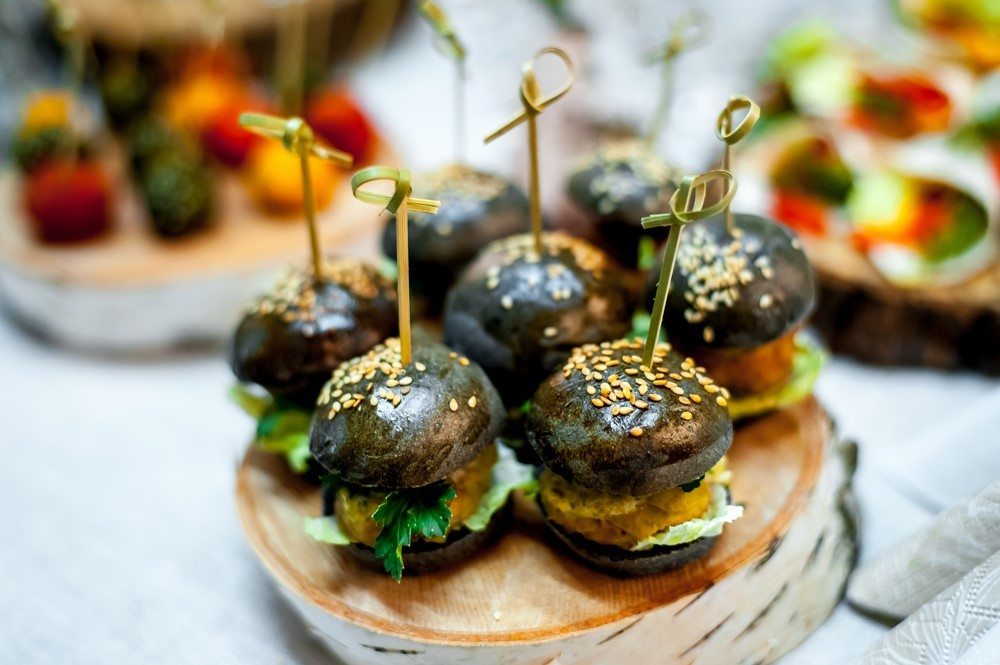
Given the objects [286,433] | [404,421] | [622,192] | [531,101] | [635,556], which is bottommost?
[286,433]

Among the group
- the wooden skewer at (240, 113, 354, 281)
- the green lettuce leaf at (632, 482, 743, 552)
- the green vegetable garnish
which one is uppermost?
the wooden skewer at (240, 113, 354, 281)

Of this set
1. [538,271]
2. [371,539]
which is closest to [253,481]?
[371,539]

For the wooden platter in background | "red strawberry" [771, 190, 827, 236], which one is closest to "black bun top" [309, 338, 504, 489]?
"red strawberry" [771, 190, 827, 236]

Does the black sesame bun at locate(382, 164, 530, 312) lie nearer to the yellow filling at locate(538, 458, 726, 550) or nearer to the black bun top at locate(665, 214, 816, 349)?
the black bun top at locate(665, 214, 816, 349)

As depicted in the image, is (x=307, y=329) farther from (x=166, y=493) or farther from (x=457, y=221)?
(x=166, y=493)

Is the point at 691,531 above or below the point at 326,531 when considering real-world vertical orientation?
above

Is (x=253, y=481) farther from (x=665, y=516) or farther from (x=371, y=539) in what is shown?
(x=665, y=516)

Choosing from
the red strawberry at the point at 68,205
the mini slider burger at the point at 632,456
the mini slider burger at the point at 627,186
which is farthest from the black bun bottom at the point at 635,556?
the red strawberry at the point at 68,205

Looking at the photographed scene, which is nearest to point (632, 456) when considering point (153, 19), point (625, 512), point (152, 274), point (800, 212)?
point (625, 512)
